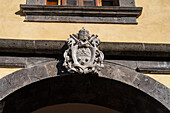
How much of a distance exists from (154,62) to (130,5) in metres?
1.22

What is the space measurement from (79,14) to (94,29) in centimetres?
39

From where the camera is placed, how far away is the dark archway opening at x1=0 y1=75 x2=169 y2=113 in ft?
14.9

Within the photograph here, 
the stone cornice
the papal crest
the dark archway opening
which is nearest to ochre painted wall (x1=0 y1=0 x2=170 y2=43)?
the stone cornice

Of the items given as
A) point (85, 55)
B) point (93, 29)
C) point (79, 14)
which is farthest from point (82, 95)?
point (79, 14)

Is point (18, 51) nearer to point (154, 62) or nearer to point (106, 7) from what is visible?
point (106, 7)

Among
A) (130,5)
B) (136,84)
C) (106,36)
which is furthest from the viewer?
(130,5)

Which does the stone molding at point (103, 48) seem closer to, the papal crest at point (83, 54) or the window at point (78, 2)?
the papal crest at point (83, 54)

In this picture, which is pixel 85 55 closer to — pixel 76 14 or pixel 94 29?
pixel 94 29

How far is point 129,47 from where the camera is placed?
474 centimetres

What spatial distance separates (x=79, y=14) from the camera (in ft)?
17.1

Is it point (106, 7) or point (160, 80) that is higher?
point (106, 7)

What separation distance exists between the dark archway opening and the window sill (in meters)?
1.11

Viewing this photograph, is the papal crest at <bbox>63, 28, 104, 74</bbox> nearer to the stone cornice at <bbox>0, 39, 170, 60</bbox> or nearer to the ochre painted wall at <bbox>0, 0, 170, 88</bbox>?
the stone cornice at <bbox>0, 39, 170, 60</bbox>

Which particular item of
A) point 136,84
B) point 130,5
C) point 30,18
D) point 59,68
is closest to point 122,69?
point 136,84
